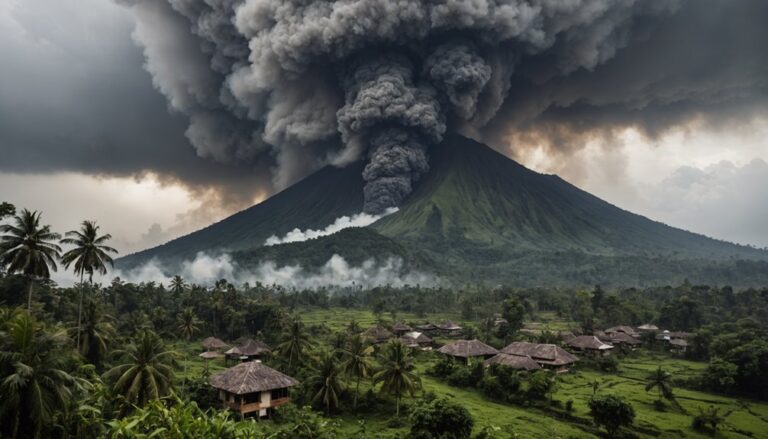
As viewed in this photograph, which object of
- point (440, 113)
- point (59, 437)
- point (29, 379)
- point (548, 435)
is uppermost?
point (440, 113)

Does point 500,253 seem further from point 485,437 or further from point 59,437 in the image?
point 59,437

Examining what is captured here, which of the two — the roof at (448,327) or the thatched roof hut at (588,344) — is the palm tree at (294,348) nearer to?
the thatched roof hut at (588,344)

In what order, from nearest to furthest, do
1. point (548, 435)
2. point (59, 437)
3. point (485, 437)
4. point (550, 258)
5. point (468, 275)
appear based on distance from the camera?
point (59, 437) < point (485, 437) < point (548, 435) < point (468, 275) < point (550, 258)

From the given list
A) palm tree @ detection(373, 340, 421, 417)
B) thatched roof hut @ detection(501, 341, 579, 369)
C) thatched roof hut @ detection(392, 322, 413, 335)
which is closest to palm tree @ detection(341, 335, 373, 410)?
palm tree @ detection(373, 340, 421, 417)

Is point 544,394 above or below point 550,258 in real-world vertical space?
below

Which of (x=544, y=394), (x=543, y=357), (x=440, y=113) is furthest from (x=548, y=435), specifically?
(x=440, y=113)

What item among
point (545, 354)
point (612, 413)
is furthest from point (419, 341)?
point (612, 413)

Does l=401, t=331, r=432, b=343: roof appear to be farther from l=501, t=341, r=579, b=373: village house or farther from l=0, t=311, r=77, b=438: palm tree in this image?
l=0, t=311, r=77, b=438: palm tree

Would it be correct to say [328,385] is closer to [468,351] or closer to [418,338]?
[468,351]
